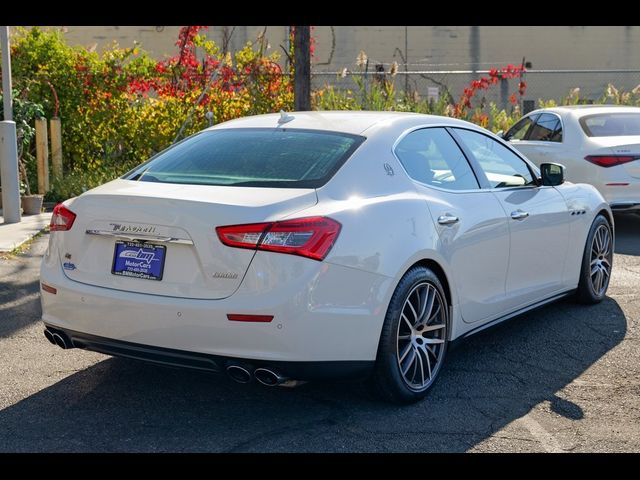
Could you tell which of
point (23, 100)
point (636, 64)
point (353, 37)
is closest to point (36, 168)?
point (23, 100)

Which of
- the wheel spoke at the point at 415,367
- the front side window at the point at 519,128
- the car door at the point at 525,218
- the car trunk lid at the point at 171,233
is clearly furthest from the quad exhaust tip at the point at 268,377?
the front side window at the point at 519,128

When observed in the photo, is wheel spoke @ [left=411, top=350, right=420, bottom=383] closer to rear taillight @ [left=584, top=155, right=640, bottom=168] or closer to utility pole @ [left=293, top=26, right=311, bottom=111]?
rear taillight @ [left=584, top=155, right=640, bottom=168]

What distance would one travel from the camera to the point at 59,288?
4.59 meters

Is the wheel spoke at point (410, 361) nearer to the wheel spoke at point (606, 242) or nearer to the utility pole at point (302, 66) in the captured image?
the wheel spoke at point (606, 242)

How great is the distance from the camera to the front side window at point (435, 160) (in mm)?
5125

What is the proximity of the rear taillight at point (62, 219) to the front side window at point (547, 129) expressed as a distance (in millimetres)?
7678

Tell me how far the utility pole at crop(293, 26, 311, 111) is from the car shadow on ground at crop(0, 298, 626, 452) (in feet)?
22.4

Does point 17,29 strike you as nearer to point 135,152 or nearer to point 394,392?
point 135,152

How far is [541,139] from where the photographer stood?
11.5 m

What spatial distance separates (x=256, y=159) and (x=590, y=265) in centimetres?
316

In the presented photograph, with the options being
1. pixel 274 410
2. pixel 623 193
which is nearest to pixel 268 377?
pixel 274 410

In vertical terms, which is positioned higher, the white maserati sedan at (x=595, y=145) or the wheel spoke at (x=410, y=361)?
the white maserati sedan at (x=595, y=145)

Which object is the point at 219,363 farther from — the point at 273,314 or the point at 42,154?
the point at 42,154

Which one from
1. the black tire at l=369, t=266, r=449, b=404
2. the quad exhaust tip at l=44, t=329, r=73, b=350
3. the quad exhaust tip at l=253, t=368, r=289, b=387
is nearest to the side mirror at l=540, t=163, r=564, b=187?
the black tire at l=369, t=266, r=449, b=404
